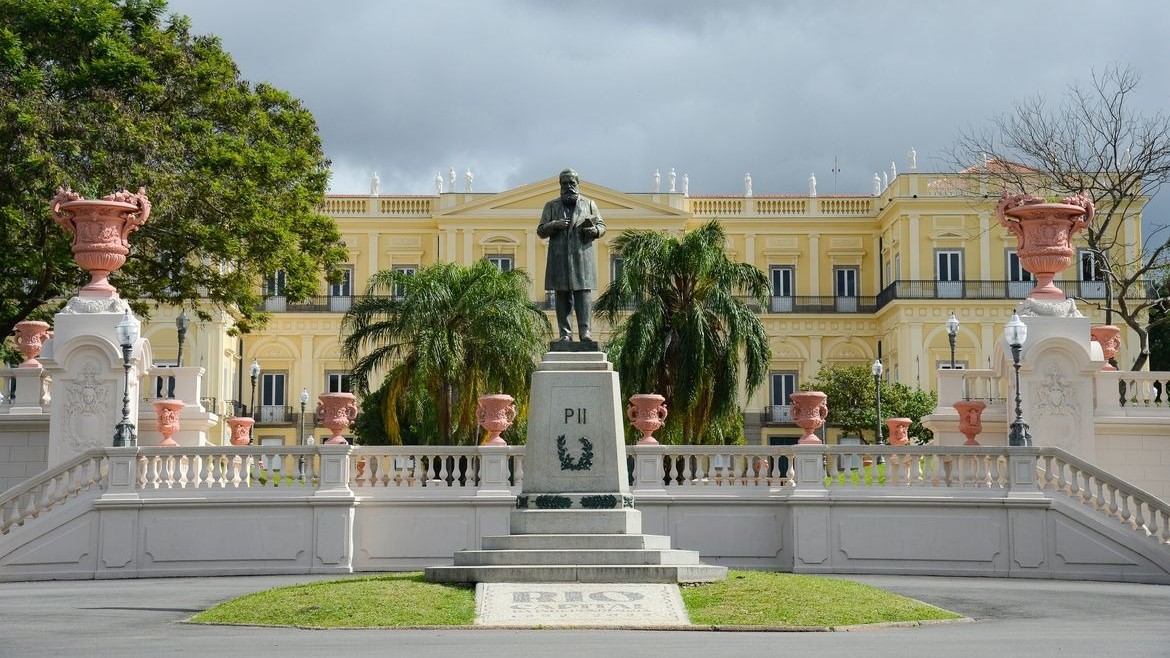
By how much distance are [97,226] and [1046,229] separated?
15.6 m

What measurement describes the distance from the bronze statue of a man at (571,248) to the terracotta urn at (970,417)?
8638 millimetres

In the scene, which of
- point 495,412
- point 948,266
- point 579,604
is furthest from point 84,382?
point 948,266

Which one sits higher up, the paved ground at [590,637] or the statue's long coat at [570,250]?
the statue's long coat at [570,250]

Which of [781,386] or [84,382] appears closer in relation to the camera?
[84,382]

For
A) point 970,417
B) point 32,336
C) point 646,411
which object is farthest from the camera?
point 32,336

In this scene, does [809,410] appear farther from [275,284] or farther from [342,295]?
[342,295]

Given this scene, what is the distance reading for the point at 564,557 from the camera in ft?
53.1

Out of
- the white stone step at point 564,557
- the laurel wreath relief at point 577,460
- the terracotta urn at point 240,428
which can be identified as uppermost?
the terracotta urn at point 240,428

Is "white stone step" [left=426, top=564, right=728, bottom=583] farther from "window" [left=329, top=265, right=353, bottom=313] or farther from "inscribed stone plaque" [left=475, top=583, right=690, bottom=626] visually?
"window" [left=329, top=265, right=353, bottom=313]

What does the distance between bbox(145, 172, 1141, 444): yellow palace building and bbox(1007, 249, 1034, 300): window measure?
0.06m

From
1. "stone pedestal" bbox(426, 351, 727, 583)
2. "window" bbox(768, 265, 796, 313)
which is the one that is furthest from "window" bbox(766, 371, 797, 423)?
"stone pedestal" bbox(426, 351, 727, 583)

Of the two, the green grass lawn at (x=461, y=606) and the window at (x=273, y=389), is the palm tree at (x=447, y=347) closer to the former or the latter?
the green grass lawn at (x=461, y=606)

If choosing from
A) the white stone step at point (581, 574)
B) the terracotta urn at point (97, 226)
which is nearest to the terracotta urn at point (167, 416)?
the terracotta urn at point (97, 226)

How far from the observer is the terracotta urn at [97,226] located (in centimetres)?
2416
